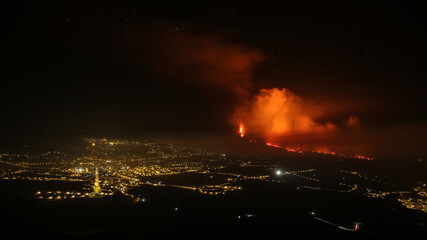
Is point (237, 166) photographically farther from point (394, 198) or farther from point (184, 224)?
point (184, 224)

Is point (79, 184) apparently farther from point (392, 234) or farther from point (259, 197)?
point (392, 234)

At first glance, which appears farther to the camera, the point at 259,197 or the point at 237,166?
the point at 237,166

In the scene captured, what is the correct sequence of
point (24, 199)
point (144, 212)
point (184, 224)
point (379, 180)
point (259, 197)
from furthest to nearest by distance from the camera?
point (379, 180) → point (259, 197) → point (24, 199) → point (144, 212) → point (184, 224)

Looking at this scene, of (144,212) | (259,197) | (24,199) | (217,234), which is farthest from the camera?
(259,197)

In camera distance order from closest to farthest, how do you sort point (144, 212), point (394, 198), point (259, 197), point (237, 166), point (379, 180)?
point (144, 212), point (259, 197), point (394, 198), point (379, 180), point (237, 166)

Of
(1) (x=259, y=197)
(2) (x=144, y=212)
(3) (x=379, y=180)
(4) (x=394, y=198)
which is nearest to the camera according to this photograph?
(2) (x=144, y=212)

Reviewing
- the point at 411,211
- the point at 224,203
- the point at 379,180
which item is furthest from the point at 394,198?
the point at 224,203

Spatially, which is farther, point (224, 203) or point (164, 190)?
point (164, 190)

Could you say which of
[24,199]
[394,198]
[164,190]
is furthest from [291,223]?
[24,199]
